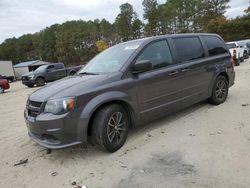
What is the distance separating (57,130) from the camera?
11.9 feet

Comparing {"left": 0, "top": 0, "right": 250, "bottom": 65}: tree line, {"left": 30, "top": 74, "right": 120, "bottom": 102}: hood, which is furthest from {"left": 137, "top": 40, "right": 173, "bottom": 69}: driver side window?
{"left": 0, "top": 0, "right": 250, "bottom": 65}: tree line

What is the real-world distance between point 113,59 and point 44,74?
52.2ft

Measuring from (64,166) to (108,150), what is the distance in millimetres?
708

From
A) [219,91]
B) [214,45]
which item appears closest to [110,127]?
[219,91]

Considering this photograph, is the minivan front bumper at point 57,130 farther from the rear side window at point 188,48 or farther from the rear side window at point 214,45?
the rear side window at point 214,45

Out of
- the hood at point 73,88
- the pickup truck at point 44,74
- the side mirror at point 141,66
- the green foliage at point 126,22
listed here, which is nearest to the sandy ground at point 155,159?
the hood at point 73,88

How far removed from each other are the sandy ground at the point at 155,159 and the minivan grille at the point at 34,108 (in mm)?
776

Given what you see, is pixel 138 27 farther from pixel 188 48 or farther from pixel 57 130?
pixel 57 130

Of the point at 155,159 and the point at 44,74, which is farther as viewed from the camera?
the point at 44,74

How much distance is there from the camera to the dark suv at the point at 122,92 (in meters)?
3.72

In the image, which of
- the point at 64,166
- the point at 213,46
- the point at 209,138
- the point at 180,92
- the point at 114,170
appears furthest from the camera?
the point at 213,46

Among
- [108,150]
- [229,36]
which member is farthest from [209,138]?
[229,36]

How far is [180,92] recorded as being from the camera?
516 centimetres

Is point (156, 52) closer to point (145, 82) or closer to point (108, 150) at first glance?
point (145, 82)
